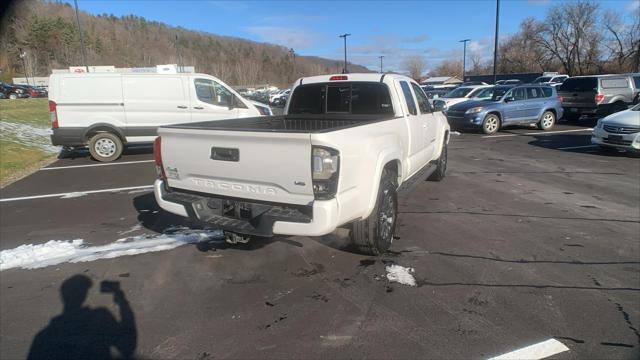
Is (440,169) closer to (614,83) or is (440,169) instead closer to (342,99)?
(342,99)

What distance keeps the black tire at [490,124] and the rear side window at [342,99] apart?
11.3 meters

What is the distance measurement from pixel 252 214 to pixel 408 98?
3.09m

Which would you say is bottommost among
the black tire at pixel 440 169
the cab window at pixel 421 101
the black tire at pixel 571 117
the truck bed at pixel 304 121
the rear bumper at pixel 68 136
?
the black tire at pixel 440 169

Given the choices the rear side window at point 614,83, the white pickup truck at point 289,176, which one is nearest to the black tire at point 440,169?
the white pickup truck at point 289,176

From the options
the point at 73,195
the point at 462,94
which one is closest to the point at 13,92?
the point at 462,94

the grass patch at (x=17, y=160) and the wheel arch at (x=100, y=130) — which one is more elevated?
the wheel arch at (x=100, y=130)

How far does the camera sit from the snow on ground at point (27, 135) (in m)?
12.8

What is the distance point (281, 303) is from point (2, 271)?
2.99m

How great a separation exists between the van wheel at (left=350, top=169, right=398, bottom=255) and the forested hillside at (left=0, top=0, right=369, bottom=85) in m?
73.7

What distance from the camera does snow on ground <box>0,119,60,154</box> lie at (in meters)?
12.8

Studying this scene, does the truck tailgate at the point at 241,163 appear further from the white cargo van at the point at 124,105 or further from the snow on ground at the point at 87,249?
the white cargo van at the point at 124,105

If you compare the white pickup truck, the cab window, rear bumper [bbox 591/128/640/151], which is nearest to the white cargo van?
the cab window

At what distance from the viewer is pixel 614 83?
16.6 m

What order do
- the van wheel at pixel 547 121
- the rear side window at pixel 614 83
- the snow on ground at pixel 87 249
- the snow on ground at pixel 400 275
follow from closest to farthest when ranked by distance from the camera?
the snow on ground at pixel 400 275 < the snow on ground at pixel 87 249 < the van wheel at pixel 547 121 < the rear side window at pixel 614 83
